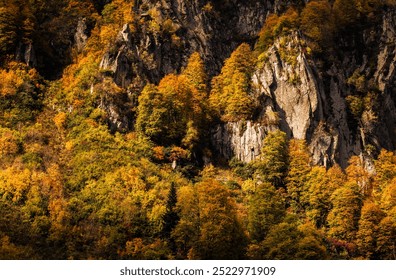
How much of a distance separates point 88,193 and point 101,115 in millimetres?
14852

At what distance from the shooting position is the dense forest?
55.1 m

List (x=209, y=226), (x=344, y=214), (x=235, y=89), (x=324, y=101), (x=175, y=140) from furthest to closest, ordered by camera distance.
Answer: (x=324, y=101) < (x=235, y=89) < (x=175, y=140) < (x=344, y=214) < (x=209, y=226)

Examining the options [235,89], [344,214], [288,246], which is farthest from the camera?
[235,89]

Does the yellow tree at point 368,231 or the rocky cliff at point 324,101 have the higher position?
the rocky cliff at point 324,101

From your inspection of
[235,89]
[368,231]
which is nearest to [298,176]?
[368,231]

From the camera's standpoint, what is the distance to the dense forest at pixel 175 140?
55.1 meters

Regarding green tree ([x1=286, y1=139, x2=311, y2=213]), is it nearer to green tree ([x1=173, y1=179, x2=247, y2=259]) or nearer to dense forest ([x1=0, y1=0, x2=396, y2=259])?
dense forest ([x1=0, y1=0, x2=396, y2=259])

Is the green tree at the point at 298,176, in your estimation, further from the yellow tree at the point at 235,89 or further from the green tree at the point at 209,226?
the green tree at the point at 209,226

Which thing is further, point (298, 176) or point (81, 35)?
point (81, 35)

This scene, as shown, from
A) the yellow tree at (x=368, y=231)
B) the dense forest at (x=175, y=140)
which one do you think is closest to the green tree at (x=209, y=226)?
the dense forest at (x=175, y=140)

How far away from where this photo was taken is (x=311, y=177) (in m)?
71.2

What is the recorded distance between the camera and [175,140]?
74.8 metres

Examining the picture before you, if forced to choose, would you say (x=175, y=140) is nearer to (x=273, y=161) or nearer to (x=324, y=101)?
(x=273, y=161)

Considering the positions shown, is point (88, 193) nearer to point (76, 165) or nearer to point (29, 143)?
point (76, 165)
